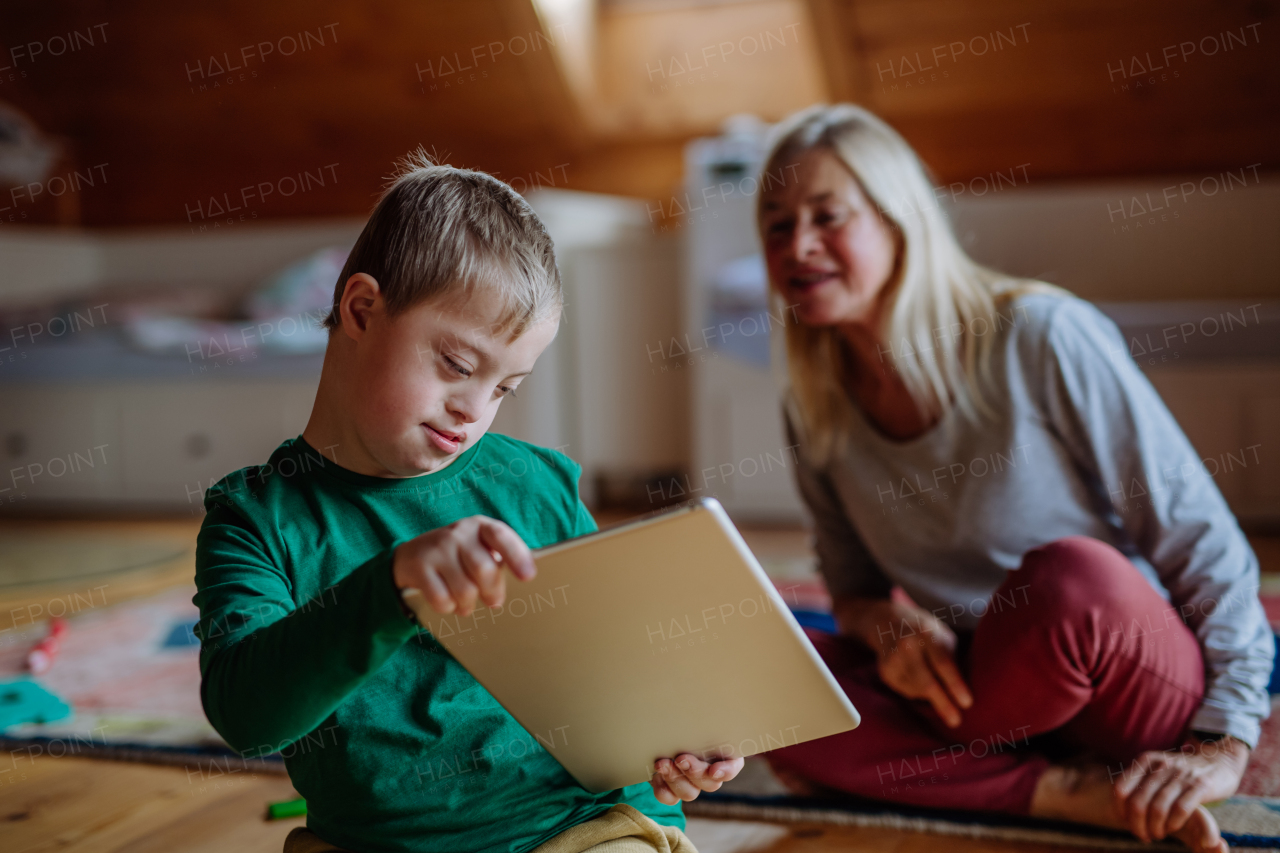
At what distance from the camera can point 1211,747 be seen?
936 millimetres

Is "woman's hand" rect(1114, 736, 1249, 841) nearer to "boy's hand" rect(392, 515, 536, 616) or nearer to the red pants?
the red pants

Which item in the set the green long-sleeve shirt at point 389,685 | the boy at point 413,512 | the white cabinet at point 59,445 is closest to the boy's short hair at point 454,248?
the boy at point 413,512

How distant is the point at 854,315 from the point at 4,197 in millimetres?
3780

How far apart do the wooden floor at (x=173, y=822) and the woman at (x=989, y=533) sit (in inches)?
3.0

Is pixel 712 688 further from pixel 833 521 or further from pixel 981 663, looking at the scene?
pixel 833 521

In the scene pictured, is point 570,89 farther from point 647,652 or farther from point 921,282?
point 647,652

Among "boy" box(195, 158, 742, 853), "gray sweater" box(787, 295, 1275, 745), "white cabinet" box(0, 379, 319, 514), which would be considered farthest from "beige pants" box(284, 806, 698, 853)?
"white cabinet" box(0, 379, 319, 514)

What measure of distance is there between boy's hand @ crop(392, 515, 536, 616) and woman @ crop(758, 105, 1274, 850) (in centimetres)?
59

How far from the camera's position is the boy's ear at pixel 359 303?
661 millimetres

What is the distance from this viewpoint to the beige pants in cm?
71

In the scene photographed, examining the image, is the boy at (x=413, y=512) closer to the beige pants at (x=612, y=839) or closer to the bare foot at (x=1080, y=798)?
the beige pants at (x=612, y=839)

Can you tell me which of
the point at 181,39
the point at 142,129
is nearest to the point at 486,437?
the point at 181,39

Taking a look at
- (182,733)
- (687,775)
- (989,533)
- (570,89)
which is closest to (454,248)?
(687,775)

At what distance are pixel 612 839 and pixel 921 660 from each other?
0.41 m
